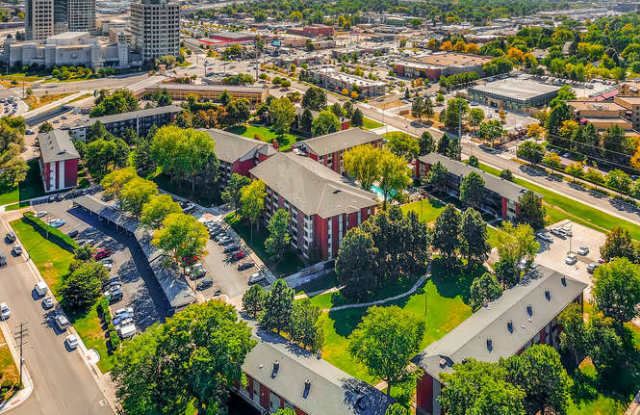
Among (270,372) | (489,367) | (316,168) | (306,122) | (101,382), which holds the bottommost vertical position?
(101,382)

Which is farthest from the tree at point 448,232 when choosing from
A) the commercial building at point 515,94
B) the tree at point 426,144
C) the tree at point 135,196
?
the commercial building at point 515,94

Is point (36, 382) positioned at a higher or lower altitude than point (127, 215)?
lower

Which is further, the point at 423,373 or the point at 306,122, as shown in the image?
the point at 306,122

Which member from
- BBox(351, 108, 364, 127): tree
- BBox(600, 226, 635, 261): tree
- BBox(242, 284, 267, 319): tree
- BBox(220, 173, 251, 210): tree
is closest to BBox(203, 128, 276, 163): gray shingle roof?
BBox(220, 173, 251, 210): tree

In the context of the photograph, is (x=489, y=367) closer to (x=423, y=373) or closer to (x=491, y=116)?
(x=423, y=373)

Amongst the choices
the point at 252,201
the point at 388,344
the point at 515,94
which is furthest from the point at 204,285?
the point at 515,94

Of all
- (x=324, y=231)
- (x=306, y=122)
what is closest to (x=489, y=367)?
(x=324, y=231)

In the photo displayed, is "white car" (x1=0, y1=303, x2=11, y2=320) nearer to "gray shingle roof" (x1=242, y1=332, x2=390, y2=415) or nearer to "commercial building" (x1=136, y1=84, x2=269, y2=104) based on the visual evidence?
"gray shingle roof" (x1=242, y1=332, x2=390, y2=415)
